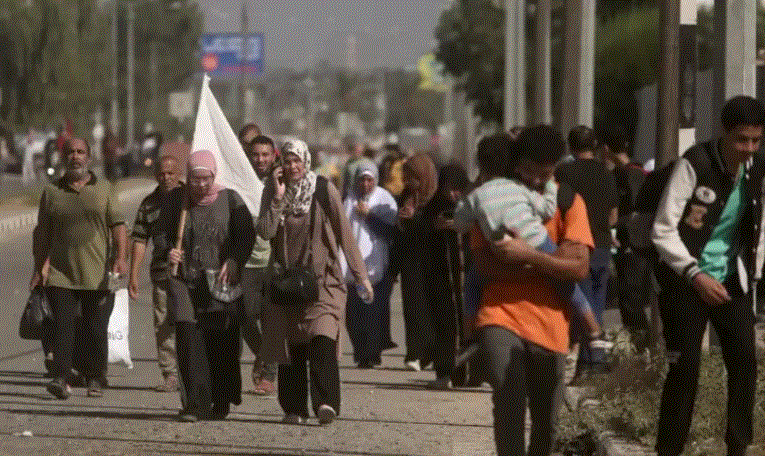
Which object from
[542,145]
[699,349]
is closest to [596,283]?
[699,349]

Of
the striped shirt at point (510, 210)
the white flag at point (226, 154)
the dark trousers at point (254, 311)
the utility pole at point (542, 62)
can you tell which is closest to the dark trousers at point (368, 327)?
the dark trousers at point (254, 311)

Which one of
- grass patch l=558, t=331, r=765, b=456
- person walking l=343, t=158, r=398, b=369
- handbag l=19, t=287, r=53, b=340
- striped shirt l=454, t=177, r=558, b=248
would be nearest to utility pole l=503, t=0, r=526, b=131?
person walking l=343, t=158, r=398, b=369

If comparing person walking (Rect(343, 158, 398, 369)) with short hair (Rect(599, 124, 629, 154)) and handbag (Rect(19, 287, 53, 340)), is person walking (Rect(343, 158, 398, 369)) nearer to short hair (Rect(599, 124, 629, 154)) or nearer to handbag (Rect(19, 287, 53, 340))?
short hair (Rect(599, 124, 629, 154))

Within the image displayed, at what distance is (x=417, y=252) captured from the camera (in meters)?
15.7

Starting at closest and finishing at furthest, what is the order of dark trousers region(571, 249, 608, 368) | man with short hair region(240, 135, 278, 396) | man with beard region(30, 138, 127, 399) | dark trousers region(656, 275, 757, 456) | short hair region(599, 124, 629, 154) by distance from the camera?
dark trousers region(656, 275, 757, 456) < man with beard region(30, 138, 127, 399) < man with short hair region(240, 135, 278, 396) < dark trousers region(571, 249, 608, 368) < short hair region(599, 124, 629, 154)

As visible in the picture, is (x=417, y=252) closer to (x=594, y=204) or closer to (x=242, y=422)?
(x=594, y=204)

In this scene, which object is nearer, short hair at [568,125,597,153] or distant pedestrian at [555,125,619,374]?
distant pedestrian at [555,125,619,374]

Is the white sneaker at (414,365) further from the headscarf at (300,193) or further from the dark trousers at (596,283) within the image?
the headscarf at (300,193)

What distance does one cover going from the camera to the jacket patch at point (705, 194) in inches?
357

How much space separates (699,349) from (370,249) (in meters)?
7.36

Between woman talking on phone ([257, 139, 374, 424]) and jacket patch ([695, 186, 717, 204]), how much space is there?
327 cm

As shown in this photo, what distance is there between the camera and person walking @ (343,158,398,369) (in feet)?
53.9

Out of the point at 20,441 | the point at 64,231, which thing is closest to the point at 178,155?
the point at 64,231

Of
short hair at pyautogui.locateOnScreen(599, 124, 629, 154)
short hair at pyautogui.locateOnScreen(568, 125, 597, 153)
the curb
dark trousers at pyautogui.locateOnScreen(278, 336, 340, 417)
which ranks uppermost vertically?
short hair at pyautogui.locateOnScreen(568, 125, 597, 153)
